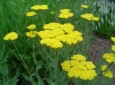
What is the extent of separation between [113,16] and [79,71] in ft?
8.71

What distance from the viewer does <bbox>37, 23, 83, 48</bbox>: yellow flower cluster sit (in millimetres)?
1375

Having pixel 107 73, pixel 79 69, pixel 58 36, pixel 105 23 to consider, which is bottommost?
pixel 105 23

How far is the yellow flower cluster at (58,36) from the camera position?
1.38 meters

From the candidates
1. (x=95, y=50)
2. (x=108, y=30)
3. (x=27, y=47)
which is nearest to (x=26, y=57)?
(x=27, y=47)

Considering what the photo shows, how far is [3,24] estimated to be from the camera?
84.1 inches

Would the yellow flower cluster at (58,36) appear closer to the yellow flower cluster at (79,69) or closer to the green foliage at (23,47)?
the yellow flower cluster at (79,69)

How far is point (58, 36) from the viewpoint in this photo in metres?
1.44

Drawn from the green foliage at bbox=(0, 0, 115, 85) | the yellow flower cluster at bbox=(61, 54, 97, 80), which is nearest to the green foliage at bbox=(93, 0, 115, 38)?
the green foliage at bbox=(0, 0, 115, 85)

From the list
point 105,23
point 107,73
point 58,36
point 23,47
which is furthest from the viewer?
point 105,23

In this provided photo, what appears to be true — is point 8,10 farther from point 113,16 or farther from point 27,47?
point 113,16

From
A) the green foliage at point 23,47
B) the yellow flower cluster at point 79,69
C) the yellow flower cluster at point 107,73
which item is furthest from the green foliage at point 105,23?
the yellow flower cluster at point 79,69

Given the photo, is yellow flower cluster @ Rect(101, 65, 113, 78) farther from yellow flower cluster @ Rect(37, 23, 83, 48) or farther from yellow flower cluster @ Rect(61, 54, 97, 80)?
yellow flower cluster @ Rect(37, 23, 83, 48)

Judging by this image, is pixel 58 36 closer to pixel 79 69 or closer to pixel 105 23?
pixel 79 69

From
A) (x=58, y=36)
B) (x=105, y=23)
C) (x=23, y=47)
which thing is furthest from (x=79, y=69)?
(x=105, y=23)
